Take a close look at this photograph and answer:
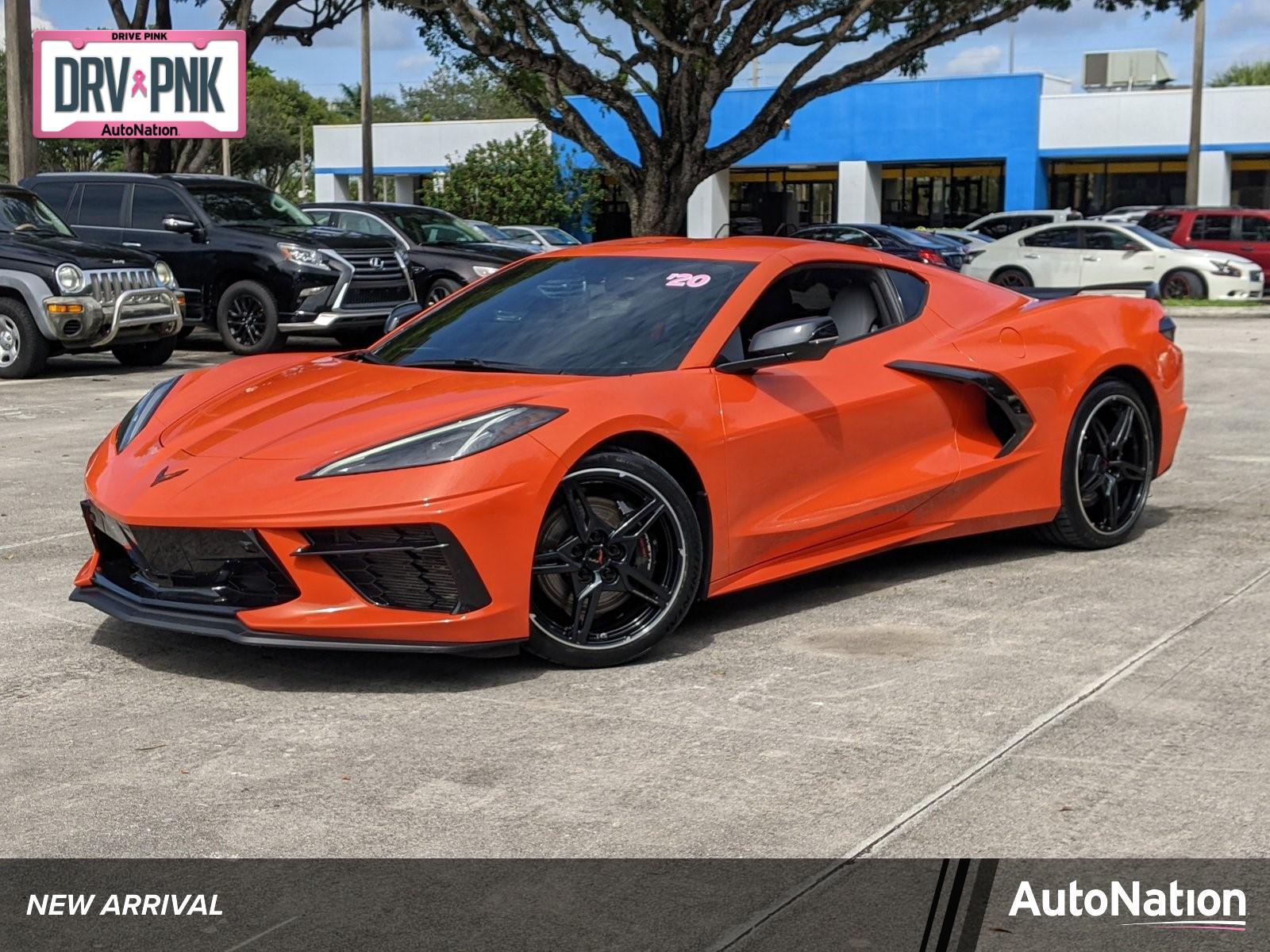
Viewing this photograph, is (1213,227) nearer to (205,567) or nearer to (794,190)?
(794,190)

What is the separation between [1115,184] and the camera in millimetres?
45688

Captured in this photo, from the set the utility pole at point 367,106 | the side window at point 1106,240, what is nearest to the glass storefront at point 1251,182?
the side window at point 1106,240

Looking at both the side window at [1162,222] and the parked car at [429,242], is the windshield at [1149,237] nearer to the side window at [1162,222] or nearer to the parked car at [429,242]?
the side window at [1162,222]

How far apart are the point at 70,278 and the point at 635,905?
12.7m

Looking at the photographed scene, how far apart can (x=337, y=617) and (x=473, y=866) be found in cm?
139

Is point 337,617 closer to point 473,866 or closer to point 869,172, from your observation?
point 473,866

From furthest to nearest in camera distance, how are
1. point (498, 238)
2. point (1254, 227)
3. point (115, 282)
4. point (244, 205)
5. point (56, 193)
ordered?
point (1254, 227) → point (498, 238) → point (56, 193) → point (244, 205) → point (115, 282)

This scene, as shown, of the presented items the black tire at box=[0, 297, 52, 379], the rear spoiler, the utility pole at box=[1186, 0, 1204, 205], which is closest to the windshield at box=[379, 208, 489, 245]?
the black tire at box=[0, 297, 52, 379]

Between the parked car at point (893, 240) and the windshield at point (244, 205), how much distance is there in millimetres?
11773

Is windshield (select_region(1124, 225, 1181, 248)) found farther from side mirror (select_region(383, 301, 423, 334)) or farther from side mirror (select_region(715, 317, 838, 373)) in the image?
side mirror (select_region(715, 317, 838, 373))

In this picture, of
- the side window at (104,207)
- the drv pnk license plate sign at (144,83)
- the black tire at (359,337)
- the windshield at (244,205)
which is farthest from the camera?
the drv pnk license plate sign at (144,83)

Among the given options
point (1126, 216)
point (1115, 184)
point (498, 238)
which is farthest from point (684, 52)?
point (1115, 184)

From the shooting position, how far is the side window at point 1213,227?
29609 mm

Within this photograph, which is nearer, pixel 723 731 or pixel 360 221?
pixel 723 731
